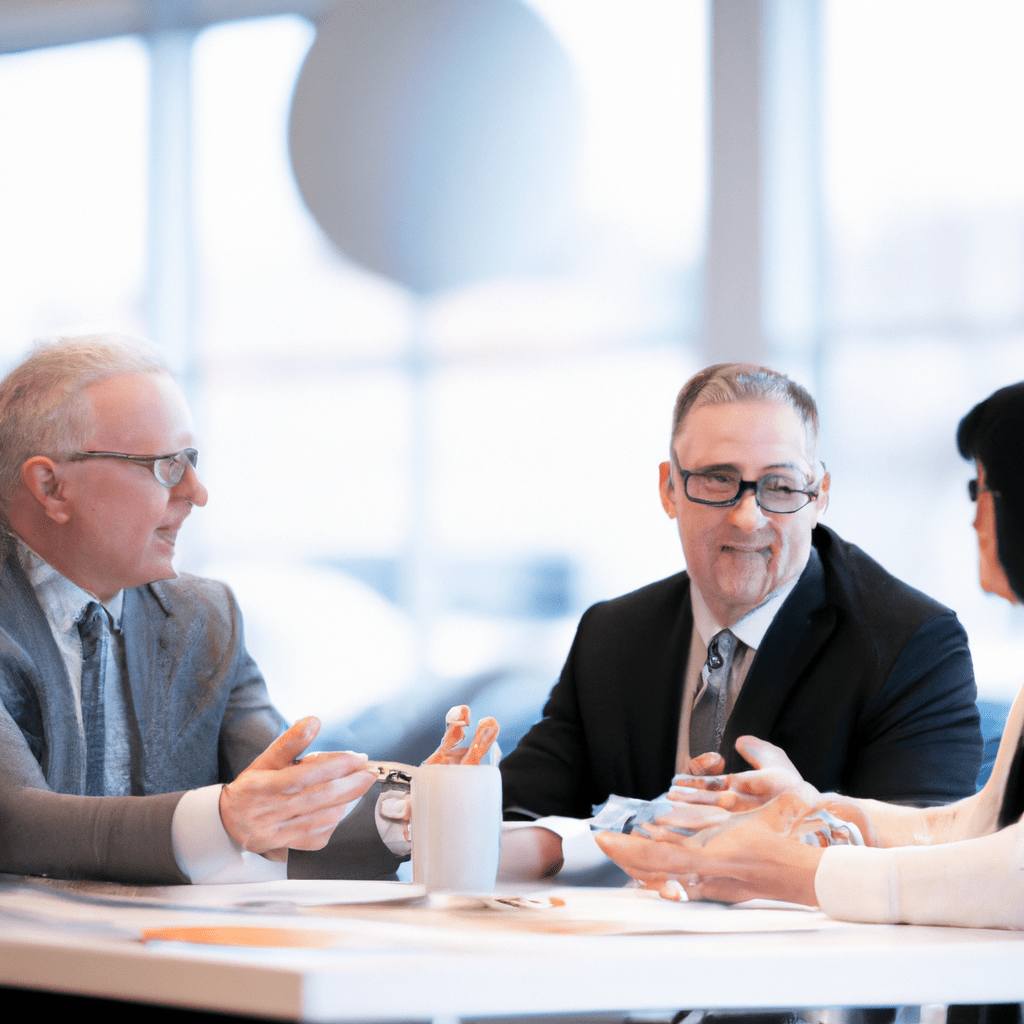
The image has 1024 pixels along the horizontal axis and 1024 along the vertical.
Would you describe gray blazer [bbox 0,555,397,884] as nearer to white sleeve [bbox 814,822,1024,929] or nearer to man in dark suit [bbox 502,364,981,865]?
man in dark suit [bbox 502,364,981,865]

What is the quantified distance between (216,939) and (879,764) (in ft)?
4.00

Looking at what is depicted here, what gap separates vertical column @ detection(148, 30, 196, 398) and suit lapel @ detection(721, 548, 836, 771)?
7.61 feet

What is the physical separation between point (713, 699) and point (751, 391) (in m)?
0.48

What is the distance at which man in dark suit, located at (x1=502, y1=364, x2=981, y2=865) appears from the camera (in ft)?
6.15

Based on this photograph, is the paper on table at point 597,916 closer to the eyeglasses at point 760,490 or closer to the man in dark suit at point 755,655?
the man in dark suit at point 755,655

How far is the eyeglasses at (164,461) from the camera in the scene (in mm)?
1918

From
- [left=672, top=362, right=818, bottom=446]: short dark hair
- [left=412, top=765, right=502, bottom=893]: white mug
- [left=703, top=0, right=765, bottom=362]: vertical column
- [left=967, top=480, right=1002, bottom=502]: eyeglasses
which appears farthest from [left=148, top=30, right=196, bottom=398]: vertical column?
[left=967, top=480, right=1002, bottom=502]: eyeglasses

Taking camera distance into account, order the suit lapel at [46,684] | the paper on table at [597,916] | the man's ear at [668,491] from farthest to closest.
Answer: the man's ear at [668,491]
the suit lapel at [46,684]
the paper on table at [597,916]

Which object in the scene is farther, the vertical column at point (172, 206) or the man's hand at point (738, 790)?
the vertical column at point (172, 206)

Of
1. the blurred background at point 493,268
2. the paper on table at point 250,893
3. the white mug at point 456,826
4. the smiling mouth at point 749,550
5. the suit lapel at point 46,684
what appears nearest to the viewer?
the paper on table at point 250,893

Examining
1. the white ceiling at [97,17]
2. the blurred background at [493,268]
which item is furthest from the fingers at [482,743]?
the white ceiling at [97,17]

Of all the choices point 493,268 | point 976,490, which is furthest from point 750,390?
point 493,268

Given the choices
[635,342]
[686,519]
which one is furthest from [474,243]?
[686,519]

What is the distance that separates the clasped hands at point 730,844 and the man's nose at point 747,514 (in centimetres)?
65
